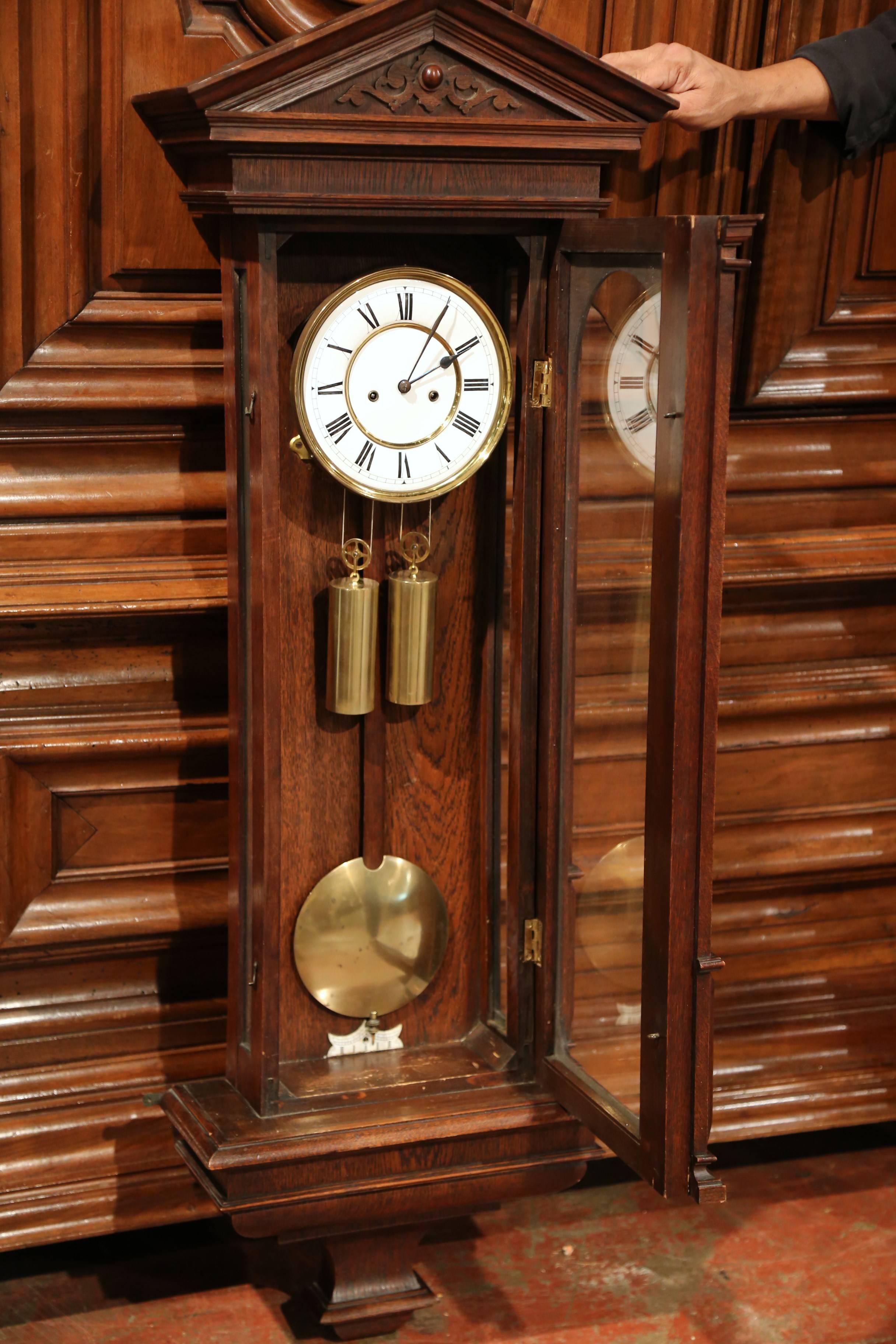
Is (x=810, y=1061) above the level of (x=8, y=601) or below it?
below

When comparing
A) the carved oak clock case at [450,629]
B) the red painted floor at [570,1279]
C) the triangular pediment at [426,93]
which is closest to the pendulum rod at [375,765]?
the carved oak clock case at [450,629]

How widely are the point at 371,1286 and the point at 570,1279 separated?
0.91 feet

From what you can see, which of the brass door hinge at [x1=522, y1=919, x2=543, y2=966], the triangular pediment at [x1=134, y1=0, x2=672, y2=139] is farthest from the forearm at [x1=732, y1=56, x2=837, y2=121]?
the brass door hinge at [x1=522, y1=919, x2=543, y2=966]

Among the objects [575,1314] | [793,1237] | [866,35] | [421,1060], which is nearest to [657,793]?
[421,1060]

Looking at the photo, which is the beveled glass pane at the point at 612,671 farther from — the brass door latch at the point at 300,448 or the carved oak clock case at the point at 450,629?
the brass door latch at the point at 300,448

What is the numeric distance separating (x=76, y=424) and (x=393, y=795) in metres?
0.56

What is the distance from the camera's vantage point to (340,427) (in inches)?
54.5

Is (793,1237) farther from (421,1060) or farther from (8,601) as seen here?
(8,601)

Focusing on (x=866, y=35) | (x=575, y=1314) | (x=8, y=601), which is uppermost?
(x=866, y=35)

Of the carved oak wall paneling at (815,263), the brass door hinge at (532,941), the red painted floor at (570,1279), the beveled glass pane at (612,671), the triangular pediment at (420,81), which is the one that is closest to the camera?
the triangular pediment at (420,81)

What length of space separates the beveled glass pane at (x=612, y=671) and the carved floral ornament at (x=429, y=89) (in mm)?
186

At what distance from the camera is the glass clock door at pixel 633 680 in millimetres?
1246

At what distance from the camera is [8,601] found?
5.28 ft

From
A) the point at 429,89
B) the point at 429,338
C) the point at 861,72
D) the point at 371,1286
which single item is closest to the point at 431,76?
the point at 429,89
